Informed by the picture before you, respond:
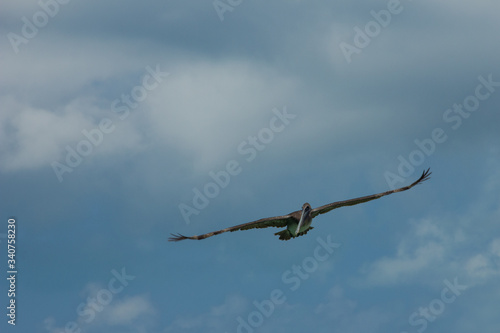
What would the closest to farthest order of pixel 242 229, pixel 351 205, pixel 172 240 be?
pixel 172 240 < pixel 242 229 < pixel 351 205

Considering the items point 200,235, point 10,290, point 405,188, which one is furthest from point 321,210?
point 10,290

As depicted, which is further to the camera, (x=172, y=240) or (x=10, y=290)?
(x=10, y=290)

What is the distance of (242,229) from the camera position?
1828 inches

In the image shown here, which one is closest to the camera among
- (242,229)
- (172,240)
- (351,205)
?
(172,240)

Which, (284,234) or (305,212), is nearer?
(305,212)

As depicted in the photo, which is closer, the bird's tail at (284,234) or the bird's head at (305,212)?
the bird's head at (305,212)

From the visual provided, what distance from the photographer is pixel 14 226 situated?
170ft

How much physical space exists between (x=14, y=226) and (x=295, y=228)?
1865 cm

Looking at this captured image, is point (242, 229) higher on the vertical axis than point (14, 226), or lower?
lower

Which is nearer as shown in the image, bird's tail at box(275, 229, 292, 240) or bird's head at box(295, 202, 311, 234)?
bird's head at box(295, 202, 311, 234)

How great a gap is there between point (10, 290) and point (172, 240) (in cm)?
1372

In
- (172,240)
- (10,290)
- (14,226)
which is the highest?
(14,226)

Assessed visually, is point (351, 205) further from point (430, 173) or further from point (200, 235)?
point (200, 235)

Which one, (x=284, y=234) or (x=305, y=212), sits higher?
(x=305, y=212)
